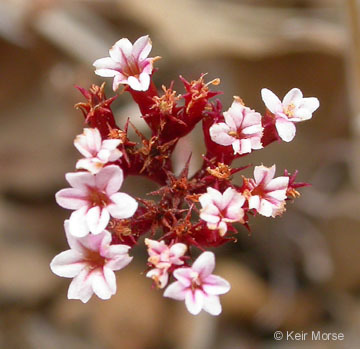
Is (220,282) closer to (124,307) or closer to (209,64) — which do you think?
(124,307)

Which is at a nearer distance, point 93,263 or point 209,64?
point 93,263

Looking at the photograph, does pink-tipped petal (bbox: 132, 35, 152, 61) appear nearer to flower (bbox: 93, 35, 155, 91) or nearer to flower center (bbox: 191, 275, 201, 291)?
flower (bbox: 93, 35, 155, 91)

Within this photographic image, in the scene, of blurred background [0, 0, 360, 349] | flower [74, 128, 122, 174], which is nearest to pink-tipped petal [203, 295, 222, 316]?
flower [74, 128, 122, 174]

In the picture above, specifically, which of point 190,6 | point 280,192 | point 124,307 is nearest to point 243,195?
point 280,192

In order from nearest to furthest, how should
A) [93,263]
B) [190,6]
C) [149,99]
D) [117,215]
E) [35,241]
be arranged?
[117,215] < [93,263] < [149,99] < [35,241] < [190,6]

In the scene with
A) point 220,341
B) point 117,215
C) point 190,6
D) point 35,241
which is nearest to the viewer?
point 117,215

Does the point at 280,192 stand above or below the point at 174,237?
above

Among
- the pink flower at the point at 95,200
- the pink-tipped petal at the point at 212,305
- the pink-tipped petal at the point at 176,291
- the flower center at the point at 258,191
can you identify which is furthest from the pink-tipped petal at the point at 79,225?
the flower center at the point at 258,191

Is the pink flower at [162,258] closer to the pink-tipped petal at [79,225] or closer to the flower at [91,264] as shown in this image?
the flower at [91,264]
